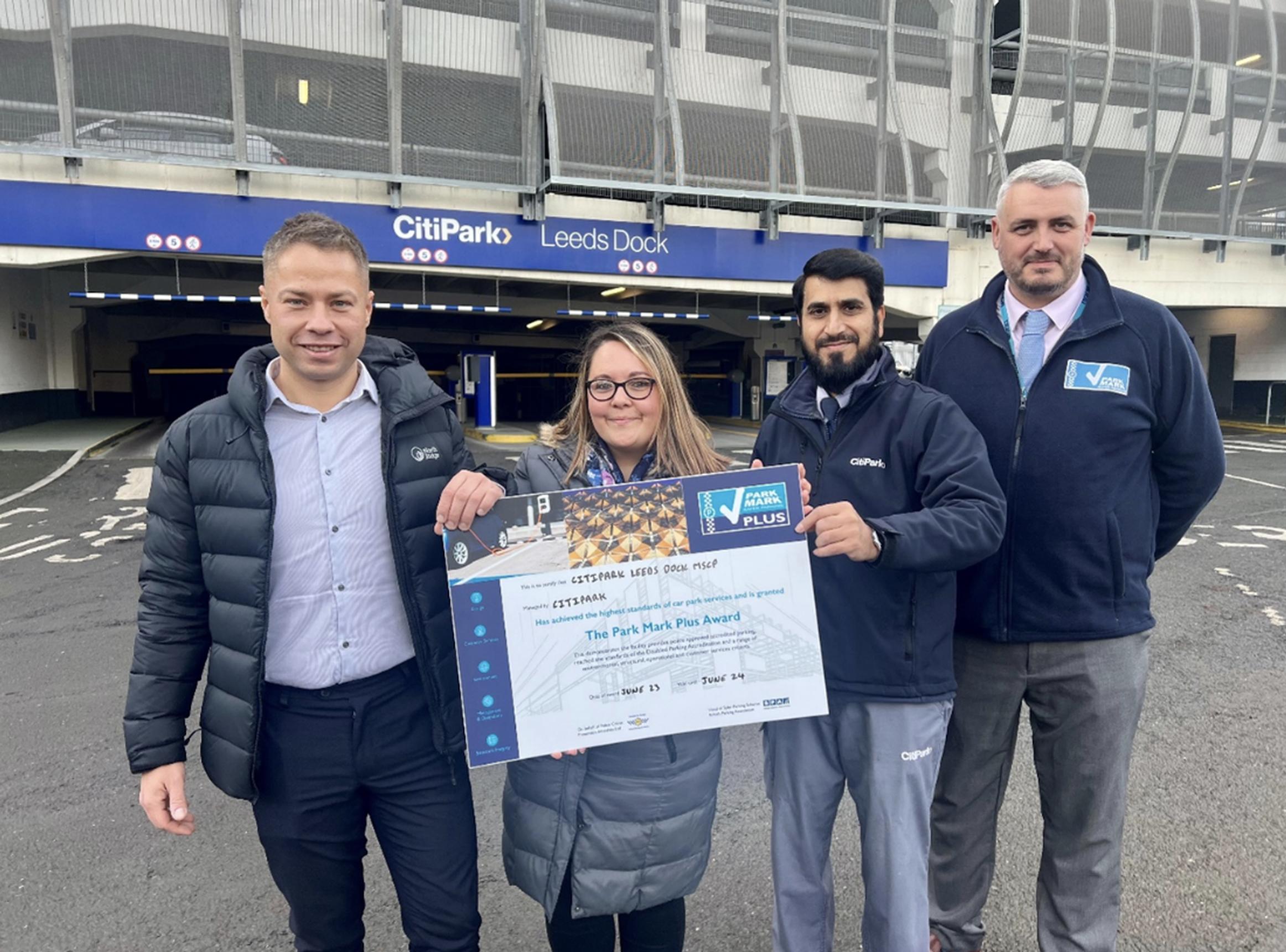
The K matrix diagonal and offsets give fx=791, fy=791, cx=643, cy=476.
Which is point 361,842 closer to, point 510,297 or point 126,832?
point 126,832

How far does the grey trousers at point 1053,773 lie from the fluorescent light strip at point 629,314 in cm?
1506

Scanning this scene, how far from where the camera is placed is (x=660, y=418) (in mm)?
2158

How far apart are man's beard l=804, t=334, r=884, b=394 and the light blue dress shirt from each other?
1195 mm

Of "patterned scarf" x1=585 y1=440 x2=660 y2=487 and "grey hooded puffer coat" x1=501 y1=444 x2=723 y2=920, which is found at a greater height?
"patterned scarf" x1=585 y1=440 x2=660 y2=487

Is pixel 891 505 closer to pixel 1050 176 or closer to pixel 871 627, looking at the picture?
pixel 871 627

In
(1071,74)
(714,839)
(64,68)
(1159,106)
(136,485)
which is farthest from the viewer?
(1159,106)

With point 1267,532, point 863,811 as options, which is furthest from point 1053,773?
point 1267,532

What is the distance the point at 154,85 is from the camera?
12.3m

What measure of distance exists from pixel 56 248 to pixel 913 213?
51.0ft

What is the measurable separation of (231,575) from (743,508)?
1.25 metres

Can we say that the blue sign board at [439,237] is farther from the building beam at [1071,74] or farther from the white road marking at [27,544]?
the white road marking at [27,544]

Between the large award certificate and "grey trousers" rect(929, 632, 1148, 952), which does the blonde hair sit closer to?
the large award certificate

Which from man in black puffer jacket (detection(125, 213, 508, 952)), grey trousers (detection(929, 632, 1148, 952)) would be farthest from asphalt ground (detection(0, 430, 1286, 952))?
man in black puffer jacket (detection(125, 213, 508, 952))

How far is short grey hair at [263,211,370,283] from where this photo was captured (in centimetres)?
183
